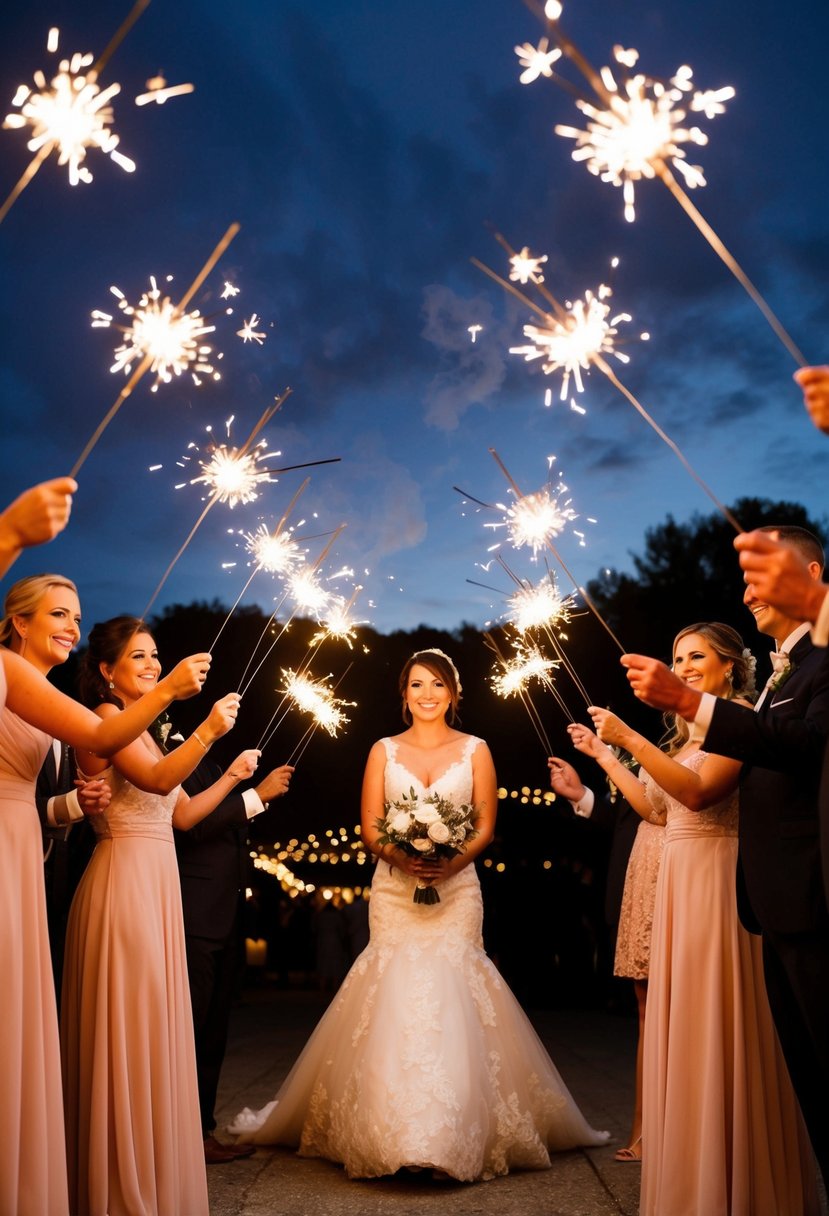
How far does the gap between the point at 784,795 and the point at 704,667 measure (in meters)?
1.27

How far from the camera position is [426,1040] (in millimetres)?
6098

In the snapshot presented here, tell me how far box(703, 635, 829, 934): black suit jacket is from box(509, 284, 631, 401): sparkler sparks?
1620 mm

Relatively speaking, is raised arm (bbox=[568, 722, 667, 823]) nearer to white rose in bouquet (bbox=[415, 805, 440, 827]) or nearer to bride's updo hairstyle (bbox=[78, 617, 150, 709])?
white rose in bouquet (bbox=[415, 805, 440, 827])

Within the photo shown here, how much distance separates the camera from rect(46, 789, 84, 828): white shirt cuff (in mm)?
5340

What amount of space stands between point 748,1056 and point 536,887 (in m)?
15.9

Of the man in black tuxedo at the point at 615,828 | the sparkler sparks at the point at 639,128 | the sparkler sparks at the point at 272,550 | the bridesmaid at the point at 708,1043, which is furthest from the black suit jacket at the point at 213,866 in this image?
the sparkler sparks at the point at 639,128

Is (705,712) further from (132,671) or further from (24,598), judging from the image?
(132,671)

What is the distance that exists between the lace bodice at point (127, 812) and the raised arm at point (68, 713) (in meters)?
1.04

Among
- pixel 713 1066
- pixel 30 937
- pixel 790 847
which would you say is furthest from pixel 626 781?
pixel 30 937

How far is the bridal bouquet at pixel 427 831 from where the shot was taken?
21.3 ft

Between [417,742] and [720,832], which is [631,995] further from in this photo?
[720,832]

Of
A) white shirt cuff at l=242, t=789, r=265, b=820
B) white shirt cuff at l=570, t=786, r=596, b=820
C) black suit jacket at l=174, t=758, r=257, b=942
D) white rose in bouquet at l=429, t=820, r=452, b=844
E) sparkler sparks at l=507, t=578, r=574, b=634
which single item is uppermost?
sparkler sparks at l=507, t=578, r=574, b=634

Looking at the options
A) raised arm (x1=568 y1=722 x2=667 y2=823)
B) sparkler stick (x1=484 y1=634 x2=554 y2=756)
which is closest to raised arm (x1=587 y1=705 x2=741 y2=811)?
raised arm (x1=568 y1=722 x2=667 y2=823)

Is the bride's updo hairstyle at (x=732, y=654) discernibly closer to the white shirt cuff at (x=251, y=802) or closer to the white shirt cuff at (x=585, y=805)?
the white shirt cuff at (x=585, y=805)
